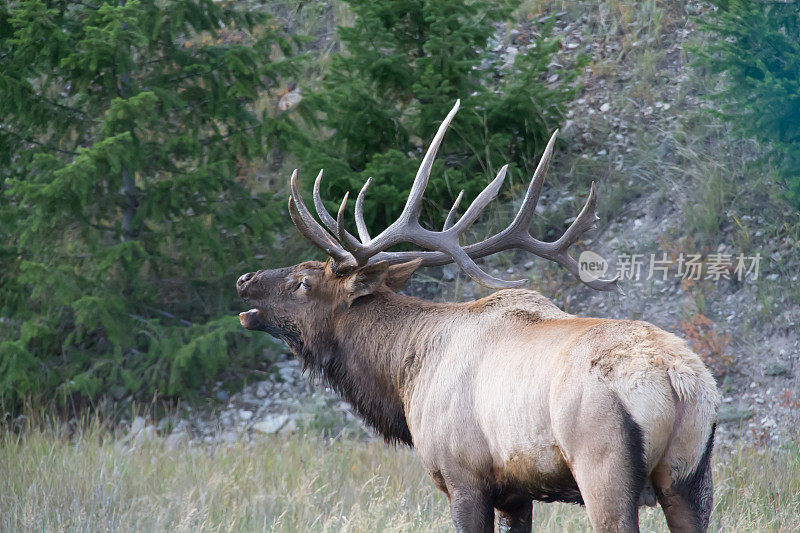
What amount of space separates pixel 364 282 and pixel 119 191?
183 inches

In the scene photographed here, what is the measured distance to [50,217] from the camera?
25.5 ft

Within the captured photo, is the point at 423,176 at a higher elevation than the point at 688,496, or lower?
higher

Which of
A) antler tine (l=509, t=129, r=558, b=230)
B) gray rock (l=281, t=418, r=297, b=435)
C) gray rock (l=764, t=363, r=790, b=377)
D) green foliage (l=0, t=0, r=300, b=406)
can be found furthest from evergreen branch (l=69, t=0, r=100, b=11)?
gray rock (l=764, t=363, r=790, b=377)

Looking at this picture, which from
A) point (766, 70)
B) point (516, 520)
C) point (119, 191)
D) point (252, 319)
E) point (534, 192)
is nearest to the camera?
point (516, 520)

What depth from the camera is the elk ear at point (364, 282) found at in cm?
459

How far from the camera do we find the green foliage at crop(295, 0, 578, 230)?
8625mm

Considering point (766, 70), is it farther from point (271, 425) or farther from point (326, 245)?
point (271, 425)

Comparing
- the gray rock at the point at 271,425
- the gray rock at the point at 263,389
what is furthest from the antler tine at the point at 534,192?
the gray rock at the point at 263,389

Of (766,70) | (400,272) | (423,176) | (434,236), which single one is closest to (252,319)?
(400,272)

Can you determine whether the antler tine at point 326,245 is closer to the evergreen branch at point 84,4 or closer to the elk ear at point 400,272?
the elk ear at point 400,272

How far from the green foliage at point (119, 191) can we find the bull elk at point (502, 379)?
3.62 m

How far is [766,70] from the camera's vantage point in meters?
7.37

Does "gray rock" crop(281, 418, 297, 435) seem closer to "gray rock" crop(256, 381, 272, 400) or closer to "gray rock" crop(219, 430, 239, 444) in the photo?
"gray rock" crop(219, 430, 239, 444)

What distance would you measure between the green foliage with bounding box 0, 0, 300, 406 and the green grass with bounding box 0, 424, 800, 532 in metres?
1.63
